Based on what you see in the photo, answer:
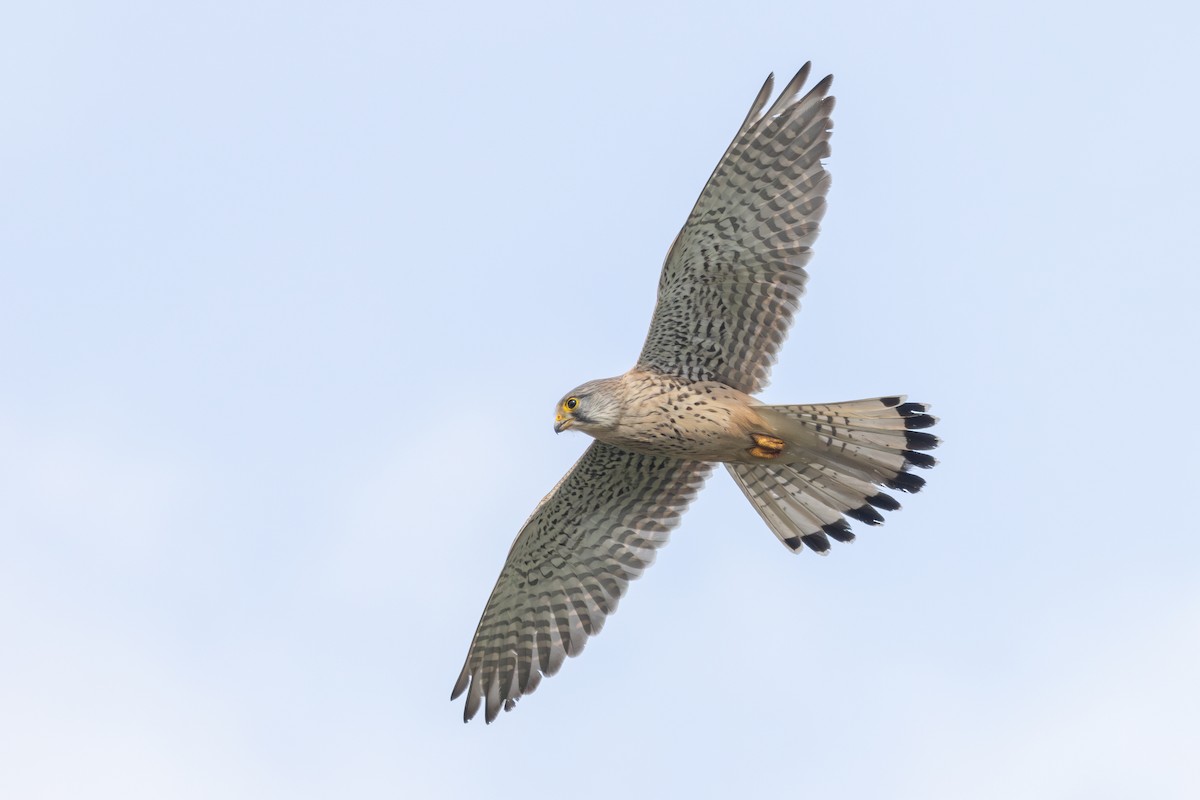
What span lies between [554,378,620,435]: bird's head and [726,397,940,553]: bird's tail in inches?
35.9

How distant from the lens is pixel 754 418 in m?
10.8

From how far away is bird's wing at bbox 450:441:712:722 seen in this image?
12070 millimetres

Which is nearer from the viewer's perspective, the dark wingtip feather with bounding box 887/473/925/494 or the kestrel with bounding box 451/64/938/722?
the kestrel with bounding box 451/64/938/722

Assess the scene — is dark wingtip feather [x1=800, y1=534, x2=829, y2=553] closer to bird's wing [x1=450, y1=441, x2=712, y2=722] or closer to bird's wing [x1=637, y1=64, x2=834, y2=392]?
bird's wing [x1=450, y1=441, x2=712, y2=722]

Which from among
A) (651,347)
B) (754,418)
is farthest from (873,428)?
Answer: (651,347)

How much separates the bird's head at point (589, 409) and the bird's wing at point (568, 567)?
124cm

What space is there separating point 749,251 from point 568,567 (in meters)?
2.80

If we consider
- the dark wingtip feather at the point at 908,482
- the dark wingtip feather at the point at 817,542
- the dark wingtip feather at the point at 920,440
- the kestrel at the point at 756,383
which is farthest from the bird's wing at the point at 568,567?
the dark wingtip feather at the point at 920,440

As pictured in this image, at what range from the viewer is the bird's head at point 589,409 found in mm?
10680

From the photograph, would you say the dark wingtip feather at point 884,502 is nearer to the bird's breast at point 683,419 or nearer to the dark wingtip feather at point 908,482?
the dark wingtip feather at point 908,482

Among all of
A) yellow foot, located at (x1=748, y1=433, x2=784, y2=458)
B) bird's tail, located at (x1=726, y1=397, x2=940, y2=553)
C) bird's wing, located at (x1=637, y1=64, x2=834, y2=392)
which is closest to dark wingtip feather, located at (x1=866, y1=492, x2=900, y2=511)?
bird's tail, located at (x1=726, y1=397, x2=940, y2=553)

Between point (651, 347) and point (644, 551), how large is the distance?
1.75 metres

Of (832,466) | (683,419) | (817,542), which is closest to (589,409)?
(683,419)

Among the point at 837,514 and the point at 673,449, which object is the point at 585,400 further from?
the point at 837,514
